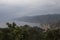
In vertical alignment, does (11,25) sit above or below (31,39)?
above

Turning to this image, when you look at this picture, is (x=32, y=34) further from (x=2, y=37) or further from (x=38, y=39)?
(x=2, y=37)

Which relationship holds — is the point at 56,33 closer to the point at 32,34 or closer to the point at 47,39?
the point at 47,39

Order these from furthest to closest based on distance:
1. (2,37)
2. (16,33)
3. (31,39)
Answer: (31,39) < (2,37) < (16,33)

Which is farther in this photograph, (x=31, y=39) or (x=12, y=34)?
(x=31, y=39)

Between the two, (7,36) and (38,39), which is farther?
(38,39)

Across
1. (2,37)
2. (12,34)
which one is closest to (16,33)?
(12,34)

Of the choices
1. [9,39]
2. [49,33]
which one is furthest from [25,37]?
[49,33]

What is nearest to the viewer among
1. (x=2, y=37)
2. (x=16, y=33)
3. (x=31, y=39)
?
(x=16, y=33)

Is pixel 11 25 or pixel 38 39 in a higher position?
pixel 11 25
